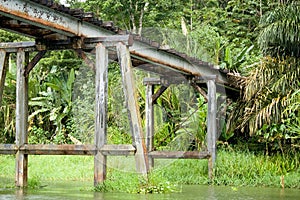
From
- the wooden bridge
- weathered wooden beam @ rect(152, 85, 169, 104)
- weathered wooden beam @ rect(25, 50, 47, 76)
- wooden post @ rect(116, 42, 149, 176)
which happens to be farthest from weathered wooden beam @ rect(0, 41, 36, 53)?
weathered wooden beam @ rect(152, 85, 169, 104)

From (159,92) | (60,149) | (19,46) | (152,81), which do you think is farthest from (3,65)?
(159,92)

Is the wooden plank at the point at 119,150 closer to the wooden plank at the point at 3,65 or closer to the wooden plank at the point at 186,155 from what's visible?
the wooden plank at the point at 3,65

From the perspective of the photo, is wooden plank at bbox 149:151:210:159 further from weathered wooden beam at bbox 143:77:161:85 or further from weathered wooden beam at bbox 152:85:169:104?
weathered wooden beam at bbox 143:77:161:85

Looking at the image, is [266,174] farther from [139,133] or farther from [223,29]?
[223,29]

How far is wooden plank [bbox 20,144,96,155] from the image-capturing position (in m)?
10.9

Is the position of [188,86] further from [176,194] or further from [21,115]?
[176,194]

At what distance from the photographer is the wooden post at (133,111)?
10.3 metres

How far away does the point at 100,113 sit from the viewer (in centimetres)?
1078

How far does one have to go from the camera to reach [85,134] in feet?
63.1

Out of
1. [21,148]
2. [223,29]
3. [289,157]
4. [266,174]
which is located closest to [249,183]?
[266,174]

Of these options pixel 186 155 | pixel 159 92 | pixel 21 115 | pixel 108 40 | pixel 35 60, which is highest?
pixel 108 40

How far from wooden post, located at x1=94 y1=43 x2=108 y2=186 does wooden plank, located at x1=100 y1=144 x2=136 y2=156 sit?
0.09m

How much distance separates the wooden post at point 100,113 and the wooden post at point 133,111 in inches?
13.3

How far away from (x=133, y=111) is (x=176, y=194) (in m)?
1.67
